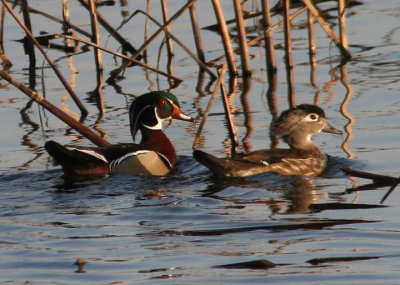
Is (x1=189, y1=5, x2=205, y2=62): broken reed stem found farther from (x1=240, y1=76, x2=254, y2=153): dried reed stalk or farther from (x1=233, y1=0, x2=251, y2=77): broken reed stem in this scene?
(x1=240, y1=76, x2=254, y2=153): dried reed stalk

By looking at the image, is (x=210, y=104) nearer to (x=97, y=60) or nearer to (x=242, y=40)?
(x=242, y=40)

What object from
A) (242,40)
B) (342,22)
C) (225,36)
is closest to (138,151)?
(225,36)

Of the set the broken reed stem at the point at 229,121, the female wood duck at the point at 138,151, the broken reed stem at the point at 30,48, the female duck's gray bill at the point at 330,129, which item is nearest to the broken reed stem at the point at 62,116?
the female wood duck at the point at 138,151

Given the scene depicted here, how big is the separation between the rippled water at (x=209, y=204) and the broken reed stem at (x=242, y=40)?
15.9 inches

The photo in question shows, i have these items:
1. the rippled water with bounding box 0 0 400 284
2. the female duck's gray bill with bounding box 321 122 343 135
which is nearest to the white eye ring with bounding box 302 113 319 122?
the female duck's gray bill with bounding box 321 122 343 135

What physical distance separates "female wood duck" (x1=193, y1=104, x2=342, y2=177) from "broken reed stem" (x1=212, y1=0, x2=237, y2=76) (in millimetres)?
2261

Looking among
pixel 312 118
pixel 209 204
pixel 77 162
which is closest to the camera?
pixel 209 204

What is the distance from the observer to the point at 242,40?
13.3 meters

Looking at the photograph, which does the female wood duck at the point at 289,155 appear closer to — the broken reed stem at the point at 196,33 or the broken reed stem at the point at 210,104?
the broken reed stem at the point at 210,104

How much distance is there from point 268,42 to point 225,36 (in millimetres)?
765

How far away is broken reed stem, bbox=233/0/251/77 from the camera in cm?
1294

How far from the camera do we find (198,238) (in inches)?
295

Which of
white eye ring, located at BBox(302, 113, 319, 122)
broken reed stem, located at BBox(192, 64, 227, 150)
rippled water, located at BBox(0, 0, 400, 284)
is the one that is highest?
broken reed stem, located at BBox(192, 64, 227, 150)

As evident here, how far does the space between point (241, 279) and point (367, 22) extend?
34.5 ft
